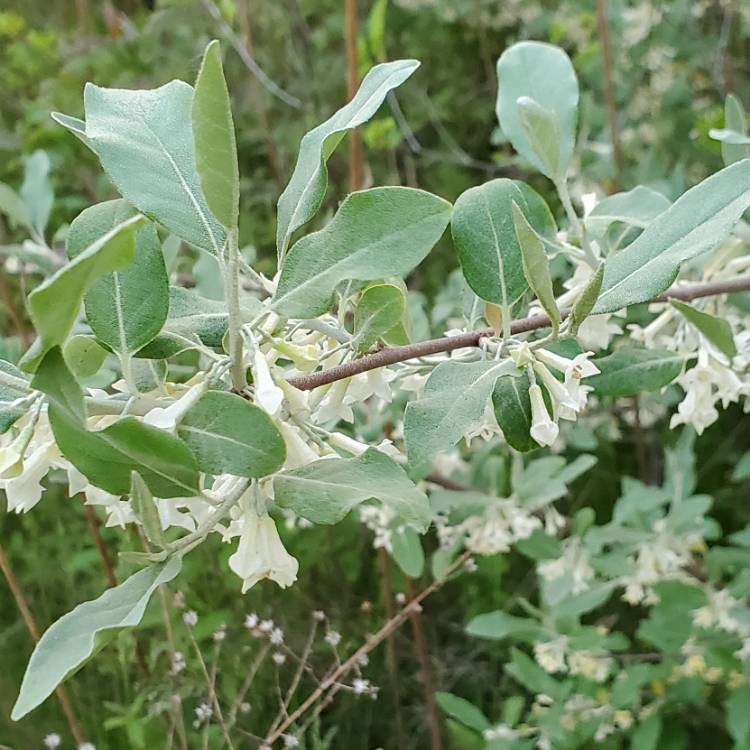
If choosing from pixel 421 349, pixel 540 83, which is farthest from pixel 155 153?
pixel 540 83

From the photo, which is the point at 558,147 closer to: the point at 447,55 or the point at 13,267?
the point at 13,267

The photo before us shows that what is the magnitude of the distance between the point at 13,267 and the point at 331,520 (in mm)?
731

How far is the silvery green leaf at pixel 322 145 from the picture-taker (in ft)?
1.04

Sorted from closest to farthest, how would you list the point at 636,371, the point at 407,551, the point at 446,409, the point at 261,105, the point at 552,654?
the point at 446,409
the point at 636,371
the point at 407,551
the point at 552,654
the point at 261,105

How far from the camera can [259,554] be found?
0.30 m

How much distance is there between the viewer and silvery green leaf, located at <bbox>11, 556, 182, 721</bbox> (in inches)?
9.5

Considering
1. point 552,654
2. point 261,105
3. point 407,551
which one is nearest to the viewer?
point 407,551

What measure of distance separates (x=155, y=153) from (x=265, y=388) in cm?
12

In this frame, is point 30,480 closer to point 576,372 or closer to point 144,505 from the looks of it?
point 144,505

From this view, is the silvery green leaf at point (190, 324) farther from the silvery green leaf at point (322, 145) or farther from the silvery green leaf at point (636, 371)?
the silvery green leaf at point (636, 371)

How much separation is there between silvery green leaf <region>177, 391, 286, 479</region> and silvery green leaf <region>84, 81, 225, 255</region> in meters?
0.08

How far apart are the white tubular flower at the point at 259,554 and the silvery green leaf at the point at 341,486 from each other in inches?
0.4

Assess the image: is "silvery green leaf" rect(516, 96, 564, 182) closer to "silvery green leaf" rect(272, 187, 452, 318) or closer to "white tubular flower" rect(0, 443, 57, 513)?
"silvery green leaf" rect(272, 187, 452, 318)

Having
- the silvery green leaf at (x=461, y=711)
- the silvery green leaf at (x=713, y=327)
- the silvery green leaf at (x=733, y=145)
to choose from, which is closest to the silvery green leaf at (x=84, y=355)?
the silvery green leaf at (x=713, y=327)
